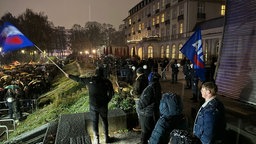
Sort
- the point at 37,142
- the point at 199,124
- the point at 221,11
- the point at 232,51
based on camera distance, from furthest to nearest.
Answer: the point at 221,11 < the point at 37,142 < the point at 232,51 < the point at 199,124

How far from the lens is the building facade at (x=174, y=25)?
94.0ft

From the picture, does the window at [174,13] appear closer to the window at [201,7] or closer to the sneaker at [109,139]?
the window at [201,7]

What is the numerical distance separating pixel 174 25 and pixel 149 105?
4013 centimetres

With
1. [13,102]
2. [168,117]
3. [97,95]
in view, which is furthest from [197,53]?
[13,102]

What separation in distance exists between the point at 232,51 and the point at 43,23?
5119 cm

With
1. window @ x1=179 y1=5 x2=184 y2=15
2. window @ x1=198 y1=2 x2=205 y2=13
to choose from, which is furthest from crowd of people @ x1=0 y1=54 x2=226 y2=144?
window @ x1=179 y1=5 x2=184 y2=15

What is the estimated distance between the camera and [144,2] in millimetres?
59594

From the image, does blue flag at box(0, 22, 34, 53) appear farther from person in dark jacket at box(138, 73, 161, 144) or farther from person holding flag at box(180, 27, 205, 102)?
person holding flag at box(180, 27, 205, 102)

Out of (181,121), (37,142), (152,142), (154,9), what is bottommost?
(37,142)

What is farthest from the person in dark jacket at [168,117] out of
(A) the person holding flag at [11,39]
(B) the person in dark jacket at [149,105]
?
(A) the person holding flag at [11,39]

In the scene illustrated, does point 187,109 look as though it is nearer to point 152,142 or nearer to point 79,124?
point 79,124

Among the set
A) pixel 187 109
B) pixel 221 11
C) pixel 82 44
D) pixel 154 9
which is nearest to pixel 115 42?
pixel 82 44

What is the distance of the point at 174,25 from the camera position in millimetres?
42500

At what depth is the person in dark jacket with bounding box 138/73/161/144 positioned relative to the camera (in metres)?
4.47
